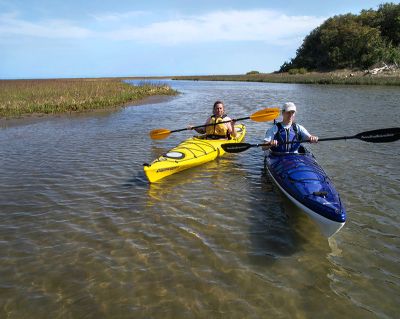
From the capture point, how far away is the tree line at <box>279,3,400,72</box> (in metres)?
54.9

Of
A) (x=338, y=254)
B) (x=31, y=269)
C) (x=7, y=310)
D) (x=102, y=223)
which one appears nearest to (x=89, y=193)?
(x=102, y=223)

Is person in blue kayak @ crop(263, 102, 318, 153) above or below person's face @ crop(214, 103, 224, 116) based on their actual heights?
below

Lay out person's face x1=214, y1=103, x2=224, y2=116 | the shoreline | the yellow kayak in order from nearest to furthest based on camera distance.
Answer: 1. the yellow kayak
2. person's face x1=214, y1=103, x2=224, y2=116
3. the shoreline

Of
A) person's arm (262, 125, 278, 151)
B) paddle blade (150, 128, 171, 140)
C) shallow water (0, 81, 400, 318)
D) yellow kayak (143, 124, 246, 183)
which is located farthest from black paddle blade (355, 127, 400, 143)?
paddle blade (150, 128, 171, 140)

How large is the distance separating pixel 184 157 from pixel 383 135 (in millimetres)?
4345

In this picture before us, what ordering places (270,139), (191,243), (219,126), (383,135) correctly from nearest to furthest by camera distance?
1. (191,243)
2. (383,135)
3. (270,139)
4. (219,126)

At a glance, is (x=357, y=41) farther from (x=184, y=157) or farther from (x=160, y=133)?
(x=184, y=157)

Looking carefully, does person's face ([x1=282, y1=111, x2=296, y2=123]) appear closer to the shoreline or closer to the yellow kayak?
the yellow kayak

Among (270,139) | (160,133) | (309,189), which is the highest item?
(270,139)

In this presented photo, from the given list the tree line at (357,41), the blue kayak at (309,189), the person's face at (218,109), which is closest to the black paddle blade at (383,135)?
the blue kayak at (309,189)

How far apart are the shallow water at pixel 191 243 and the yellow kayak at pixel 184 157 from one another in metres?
0.24

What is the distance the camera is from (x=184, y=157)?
8500 millimetres

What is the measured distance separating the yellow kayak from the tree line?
50.2 meters

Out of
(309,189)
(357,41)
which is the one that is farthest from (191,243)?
(357,41)
